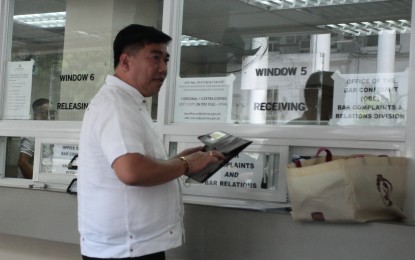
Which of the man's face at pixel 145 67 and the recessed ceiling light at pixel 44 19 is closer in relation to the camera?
the man's face at pixel 145 67

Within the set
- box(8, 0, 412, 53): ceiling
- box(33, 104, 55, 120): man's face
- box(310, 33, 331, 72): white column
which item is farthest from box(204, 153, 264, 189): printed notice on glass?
box(33, 104, 55, 120): man's face

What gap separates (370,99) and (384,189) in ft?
2.04

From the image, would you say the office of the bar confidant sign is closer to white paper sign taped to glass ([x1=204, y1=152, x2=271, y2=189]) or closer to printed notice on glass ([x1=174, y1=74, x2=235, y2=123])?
white paper sign taped to glass ([x1=204, y1=152, x2=271, y2=189])

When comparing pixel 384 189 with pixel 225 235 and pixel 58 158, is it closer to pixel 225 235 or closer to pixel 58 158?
pixel 225 235

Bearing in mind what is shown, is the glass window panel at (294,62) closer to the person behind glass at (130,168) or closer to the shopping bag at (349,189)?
the shopping bag at (349,189)

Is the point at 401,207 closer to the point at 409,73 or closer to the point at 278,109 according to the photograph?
the point at 409,73

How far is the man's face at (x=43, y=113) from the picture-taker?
15.4 ft

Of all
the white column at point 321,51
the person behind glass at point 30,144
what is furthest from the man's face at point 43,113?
the white column at point 321,51

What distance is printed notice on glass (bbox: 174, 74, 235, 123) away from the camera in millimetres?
3840

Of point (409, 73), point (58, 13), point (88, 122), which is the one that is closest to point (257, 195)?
point (409, 73)

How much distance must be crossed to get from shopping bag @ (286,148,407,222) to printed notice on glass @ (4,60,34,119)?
2.67 m

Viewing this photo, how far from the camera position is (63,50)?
4.75m

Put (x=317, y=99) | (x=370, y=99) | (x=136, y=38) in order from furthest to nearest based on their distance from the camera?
(x=317, y=99) → (x=370, y=99) → (x=136, y=38)

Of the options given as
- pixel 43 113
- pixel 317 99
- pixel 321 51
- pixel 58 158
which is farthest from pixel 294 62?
pixel 43 113
